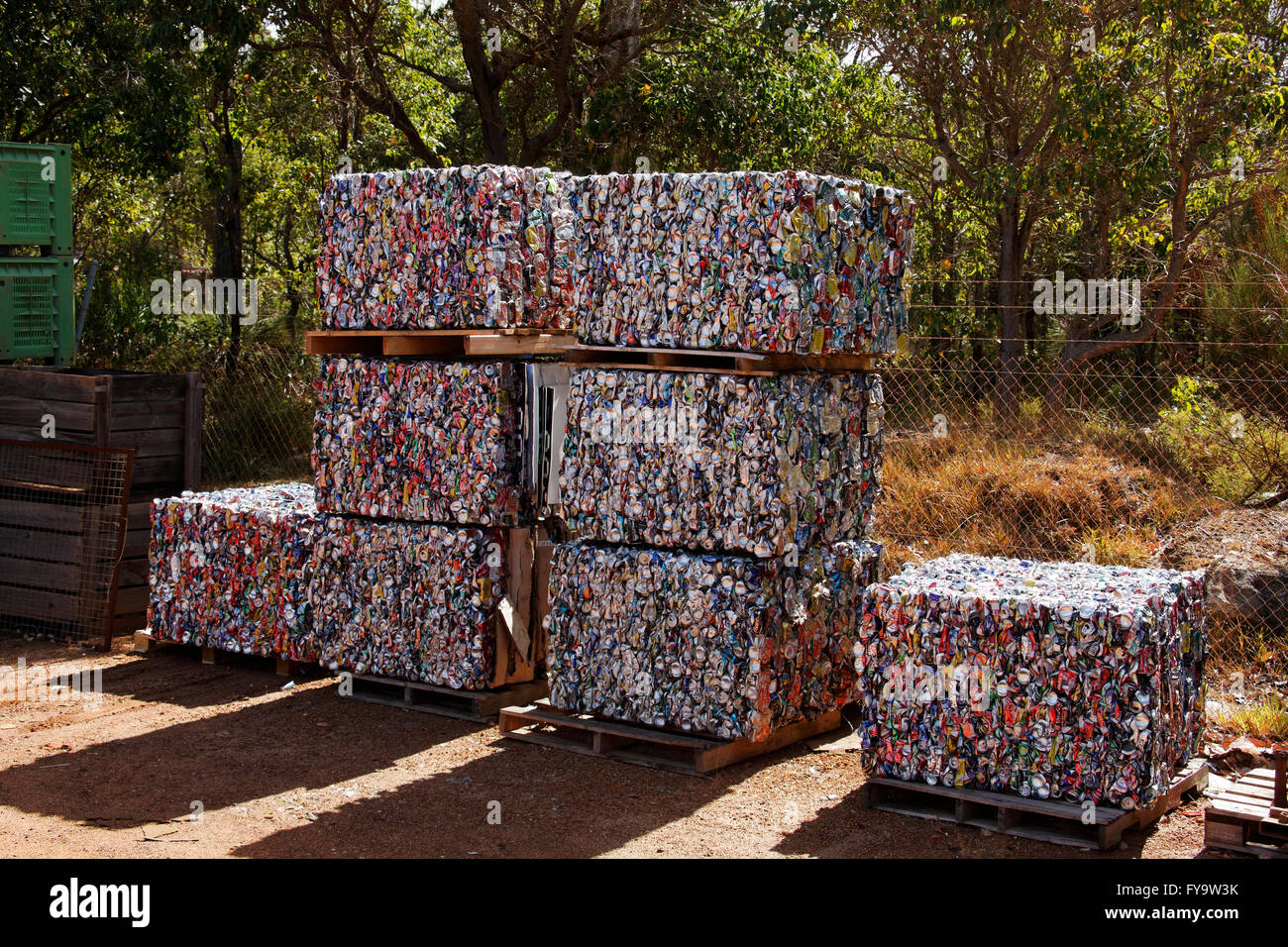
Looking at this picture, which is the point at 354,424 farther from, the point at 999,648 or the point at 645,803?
the point at 999,648

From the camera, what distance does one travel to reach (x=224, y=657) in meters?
9.34

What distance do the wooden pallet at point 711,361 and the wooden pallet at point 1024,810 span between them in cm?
230

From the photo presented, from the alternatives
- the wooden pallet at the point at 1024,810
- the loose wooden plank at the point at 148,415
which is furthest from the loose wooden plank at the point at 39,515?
the wooden pallet at the point at 1024,810

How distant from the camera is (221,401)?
49.4 ft

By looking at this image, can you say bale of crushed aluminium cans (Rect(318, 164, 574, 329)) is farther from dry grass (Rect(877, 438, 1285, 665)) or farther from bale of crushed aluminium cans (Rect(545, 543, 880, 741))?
dry grass (Rect(877, 438, 1285, 665))

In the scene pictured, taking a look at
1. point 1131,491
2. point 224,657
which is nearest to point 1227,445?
point 1131,491

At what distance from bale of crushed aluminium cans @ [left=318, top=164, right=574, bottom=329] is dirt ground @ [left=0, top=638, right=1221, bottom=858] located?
2.65m

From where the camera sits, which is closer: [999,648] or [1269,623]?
[999,648]

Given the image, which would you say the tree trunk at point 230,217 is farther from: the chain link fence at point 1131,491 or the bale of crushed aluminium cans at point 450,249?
the chain link fence at point 1131,491

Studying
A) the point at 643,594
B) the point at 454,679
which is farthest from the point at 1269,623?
the point at 454,679

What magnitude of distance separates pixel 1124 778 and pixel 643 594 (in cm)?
269

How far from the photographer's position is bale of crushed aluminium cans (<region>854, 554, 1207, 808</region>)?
556 centimetres

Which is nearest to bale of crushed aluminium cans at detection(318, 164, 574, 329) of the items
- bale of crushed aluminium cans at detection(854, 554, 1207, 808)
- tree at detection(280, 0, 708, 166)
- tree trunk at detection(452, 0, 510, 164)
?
bale of crushed aluminium cans at detection(854, 554, 1207, 808)

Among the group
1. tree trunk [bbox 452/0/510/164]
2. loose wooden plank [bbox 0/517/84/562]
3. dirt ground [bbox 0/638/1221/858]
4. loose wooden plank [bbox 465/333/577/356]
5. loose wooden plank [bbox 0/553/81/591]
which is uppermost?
tree trunk [bbox 452/0/510/164]
